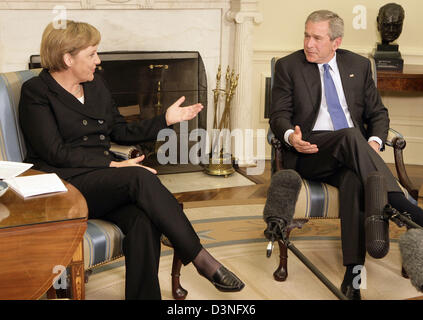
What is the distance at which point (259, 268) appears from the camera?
9.76 feet

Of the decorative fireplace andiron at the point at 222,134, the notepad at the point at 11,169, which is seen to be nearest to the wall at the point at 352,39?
the decorative fireplace andiron at the point at 222,134

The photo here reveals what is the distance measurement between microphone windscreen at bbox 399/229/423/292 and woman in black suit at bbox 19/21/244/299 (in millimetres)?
1330

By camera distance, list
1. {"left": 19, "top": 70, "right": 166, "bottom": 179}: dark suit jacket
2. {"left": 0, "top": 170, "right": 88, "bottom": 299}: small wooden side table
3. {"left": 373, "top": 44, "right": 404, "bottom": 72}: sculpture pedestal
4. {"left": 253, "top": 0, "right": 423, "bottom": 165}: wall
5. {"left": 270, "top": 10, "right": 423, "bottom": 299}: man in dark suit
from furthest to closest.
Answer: {"left": 253, "top": 0, "right": 423, "bottom": 165}: wall, {"left": 373, "top": 44, "right": 404, "bottom": 72}: sculpture pedestal, {"left": 270, "top": 10, "right": 423, "bottom": 299}: man in dark suit, {"left": 19, "top": 70, "right": 166, "bottom": 179}: dark suit jacket, {"left": 0, "top": 170, "right": 88, "bottom": 299}: small wooden side table

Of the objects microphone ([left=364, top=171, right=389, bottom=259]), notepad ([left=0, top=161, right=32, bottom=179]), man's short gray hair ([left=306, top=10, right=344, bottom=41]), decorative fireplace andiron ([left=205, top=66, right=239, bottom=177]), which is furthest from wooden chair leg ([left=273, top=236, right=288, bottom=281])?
decorative fireplace andiron ([left=205, top=66, right=239, bottom=177])

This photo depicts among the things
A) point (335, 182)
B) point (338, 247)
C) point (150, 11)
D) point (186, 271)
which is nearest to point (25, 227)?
point (186, 271)

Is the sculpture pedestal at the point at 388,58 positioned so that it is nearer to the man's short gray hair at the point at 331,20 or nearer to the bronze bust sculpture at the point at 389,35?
the bronze bust sculpture at the point at 389,35

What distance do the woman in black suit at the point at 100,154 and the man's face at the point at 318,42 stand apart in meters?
0.85

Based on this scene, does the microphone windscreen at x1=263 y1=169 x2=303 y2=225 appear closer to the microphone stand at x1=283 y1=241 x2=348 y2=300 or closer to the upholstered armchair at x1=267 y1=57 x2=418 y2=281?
the microphone stand at x1=283 y1=241 x2=348 y2=300

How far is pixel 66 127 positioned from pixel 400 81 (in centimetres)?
262

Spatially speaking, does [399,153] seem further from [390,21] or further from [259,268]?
[390,21]

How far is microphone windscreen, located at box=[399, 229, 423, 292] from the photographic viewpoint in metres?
1.00

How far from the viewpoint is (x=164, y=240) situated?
97.0 inches

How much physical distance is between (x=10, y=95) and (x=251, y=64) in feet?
7.84

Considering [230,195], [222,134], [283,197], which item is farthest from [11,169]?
[222,134]
